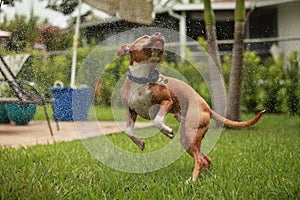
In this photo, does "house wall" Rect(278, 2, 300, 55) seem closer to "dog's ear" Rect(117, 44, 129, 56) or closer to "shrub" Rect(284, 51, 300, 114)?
"shrub" Rect(284, 51, 300, 114)

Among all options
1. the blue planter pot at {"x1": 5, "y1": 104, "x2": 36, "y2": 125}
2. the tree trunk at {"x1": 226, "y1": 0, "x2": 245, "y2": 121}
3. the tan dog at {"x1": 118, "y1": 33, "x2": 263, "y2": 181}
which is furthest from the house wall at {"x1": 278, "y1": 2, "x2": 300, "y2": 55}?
the tan dog at {"x1": 118, "y1": 33, "x2": 263, "y2": 181}

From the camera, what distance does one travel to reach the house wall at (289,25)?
5932mm

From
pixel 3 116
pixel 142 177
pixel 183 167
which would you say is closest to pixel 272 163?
pixel 183 167

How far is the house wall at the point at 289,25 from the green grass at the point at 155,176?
8.43 ft

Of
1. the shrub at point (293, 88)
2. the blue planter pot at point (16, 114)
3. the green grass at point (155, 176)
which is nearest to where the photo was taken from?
the green grass at point (155, 176)

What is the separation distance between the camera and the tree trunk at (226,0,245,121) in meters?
3.28

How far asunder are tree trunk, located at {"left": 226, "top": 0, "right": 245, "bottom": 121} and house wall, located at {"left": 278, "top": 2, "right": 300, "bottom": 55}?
2.17 m

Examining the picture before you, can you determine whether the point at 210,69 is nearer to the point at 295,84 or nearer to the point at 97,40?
the point at 97,40

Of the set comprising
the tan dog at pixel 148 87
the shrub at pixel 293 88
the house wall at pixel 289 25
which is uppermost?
the tan dog at pixel 148 87

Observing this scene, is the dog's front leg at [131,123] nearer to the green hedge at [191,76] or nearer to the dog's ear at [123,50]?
the green hedge at [191,76]

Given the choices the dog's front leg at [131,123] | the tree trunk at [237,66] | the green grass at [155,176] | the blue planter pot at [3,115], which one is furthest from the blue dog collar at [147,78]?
the blue planter pot at [3,115]

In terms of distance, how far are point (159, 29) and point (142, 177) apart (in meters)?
0.83

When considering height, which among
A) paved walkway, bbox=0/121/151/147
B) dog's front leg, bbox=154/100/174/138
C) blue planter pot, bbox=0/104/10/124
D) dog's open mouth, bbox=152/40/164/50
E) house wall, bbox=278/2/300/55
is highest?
dog's open mouth, bbox=152/40/164/50

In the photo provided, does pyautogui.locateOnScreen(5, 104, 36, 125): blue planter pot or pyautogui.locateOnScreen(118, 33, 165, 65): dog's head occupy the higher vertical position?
pyautogui.locateOnScreen(118, 33, 165, 65): dog's head
